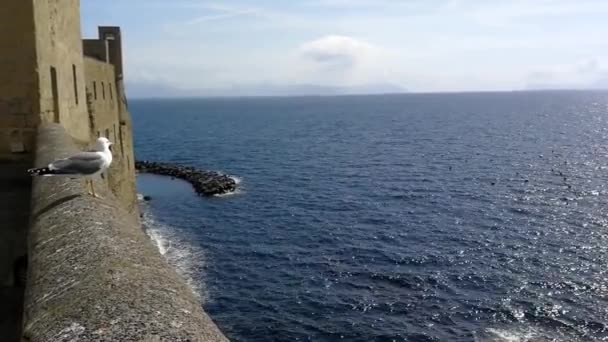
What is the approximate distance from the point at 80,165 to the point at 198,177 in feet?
232

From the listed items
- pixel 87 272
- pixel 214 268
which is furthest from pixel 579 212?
pixel 87 272

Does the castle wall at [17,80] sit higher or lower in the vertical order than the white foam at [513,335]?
higher

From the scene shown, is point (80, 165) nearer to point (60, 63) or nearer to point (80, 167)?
point (80, 167)

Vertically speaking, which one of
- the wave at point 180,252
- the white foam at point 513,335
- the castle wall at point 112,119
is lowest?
the white foam at point 513,335

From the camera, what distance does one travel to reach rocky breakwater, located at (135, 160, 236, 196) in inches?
2689

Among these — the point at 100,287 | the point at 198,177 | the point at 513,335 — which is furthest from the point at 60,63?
the point at 198,177

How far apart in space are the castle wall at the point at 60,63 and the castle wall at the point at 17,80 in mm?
177

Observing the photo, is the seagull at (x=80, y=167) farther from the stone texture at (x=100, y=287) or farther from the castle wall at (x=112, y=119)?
the castle wall at (x=112, y=119)

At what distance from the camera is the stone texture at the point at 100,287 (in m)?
3.22

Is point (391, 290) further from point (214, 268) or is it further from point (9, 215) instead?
point (9, 215)

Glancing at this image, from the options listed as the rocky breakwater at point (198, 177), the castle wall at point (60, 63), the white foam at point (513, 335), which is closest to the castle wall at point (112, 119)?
the castle wall at point (60, 63)

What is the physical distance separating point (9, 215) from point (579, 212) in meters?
53.4

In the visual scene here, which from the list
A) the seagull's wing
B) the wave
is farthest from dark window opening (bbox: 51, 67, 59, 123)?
the wave

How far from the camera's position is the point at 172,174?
82.3 meters
